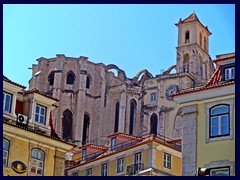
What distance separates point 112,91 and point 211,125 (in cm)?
6097

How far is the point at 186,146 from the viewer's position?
25.9m

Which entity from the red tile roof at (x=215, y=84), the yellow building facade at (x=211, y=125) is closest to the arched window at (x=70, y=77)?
the red tile roof at (x=215, y=84)

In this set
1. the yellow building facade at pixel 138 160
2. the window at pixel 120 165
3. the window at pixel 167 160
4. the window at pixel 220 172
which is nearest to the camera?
the window at pixel 220 172

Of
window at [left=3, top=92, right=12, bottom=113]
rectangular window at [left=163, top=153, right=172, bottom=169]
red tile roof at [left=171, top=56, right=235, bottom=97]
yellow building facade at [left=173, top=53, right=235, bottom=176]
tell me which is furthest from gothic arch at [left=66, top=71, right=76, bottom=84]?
yellow building facade at [left=173, top=53, right=235, bottom=176]

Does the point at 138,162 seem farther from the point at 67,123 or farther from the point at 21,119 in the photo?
the point at 67,123

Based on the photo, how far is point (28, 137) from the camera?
2803 centimetres

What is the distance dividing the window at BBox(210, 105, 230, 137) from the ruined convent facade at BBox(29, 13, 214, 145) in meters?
53.2

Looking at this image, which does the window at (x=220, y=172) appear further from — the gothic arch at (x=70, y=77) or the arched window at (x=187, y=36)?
the arched window at (x=187, y=36)

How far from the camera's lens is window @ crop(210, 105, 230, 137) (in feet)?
80.9

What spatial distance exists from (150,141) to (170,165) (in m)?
1.52

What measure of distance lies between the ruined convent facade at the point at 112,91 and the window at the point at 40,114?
1906 inches

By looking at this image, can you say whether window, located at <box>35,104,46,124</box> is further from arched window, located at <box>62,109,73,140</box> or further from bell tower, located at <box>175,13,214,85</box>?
bell tower, located at <box>175,13,214,85</box>

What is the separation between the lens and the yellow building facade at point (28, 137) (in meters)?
27.2

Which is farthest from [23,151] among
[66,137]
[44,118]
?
[66,137]
